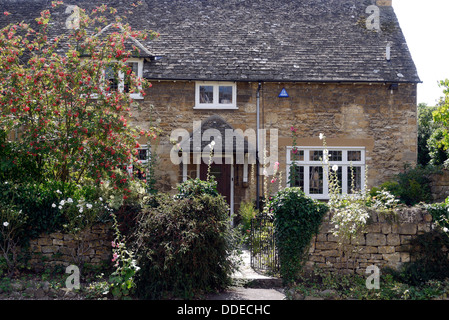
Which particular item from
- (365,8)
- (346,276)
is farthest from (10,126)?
(365,8)

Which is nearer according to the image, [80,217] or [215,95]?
[80,217]

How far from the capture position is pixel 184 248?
673cm

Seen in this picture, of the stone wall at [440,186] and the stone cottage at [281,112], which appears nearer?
the stone wall at [440,186]

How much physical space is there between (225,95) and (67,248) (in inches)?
316

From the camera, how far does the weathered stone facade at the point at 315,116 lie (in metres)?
14.1

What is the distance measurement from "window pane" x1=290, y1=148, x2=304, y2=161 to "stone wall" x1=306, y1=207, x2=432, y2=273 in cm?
627

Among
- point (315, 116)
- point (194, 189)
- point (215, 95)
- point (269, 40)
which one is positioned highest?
point (269, 40)

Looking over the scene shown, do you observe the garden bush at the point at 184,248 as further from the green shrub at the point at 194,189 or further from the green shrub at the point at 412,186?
the green shrub at the point at 412,186

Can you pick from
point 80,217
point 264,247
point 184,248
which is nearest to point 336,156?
point 264,247

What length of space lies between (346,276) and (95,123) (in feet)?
18.2

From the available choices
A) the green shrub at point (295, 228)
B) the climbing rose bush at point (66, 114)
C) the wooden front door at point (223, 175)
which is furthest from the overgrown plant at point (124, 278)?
the wooden front door at point (223, 175)

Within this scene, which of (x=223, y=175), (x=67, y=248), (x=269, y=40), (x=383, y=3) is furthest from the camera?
(x=383, y=3)

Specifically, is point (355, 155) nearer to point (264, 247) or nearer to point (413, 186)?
point (413, 186)

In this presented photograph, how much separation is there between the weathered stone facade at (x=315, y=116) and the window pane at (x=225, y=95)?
1.11 ft
